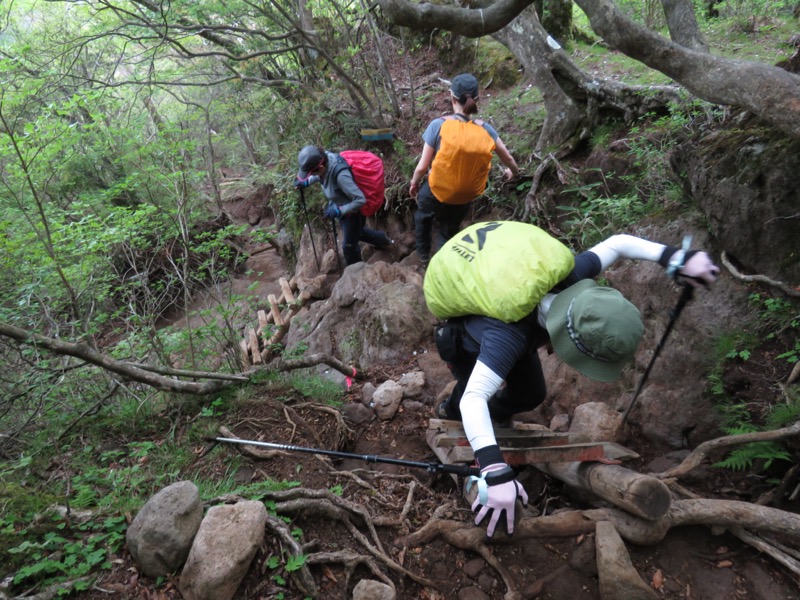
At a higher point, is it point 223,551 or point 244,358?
point 223,551

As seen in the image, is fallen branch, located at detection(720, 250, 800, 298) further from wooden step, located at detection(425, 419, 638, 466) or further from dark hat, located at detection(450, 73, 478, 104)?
dark hat, located at detection(450, 73, 478, 104)

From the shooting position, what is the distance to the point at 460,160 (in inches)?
175

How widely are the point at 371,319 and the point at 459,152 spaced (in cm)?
229

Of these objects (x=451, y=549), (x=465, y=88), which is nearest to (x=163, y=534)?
(x=451, y=549)

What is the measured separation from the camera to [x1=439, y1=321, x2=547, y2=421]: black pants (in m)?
2.90

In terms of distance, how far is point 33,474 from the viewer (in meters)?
2.93

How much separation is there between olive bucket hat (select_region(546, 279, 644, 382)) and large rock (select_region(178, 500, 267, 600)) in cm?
182

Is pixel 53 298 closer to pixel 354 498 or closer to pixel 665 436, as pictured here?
pixel 354 498

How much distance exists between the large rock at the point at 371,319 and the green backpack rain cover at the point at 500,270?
2583mm

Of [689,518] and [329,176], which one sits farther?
[329,176]

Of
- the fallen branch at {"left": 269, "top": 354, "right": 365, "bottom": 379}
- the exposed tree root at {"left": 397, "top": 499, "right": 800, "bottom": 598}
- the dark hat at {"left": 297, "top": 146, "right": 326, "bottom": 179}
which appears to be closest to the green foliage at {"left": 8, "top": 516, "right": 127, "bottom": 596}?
the exposed tree root at {"left": 397, "top": 499, "right": 800, "bottom": 598}

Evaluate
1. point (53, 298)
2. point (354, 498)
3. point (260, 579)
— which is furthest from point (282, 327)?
point (260, 579)

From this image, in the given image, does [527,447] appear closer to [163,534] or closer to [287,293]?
[163,534]

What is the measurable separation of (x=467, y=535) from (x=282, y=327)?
16.6 ft
